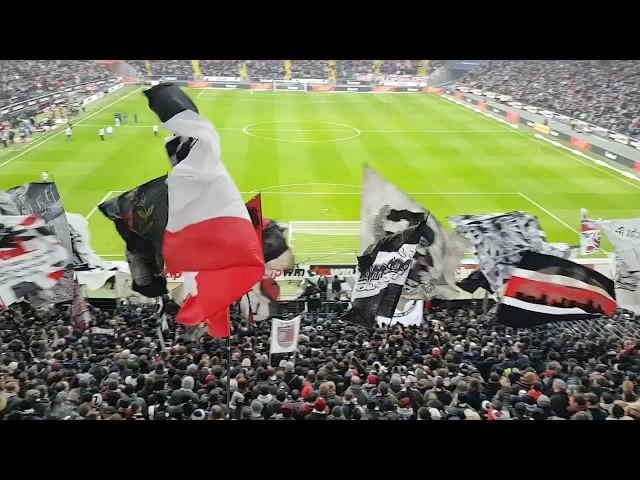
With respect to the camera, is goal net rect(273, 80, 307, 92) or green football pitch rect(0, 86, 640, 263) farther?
goal net rect(273, 80, 307, 92)

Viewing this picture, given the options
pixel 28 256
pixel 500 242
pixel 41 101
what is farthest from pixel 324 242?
pixel 41 101

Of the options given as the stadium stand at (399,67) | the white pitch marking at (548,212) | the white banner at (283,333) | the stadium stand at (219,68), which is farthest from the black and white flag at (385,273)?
the stadium stand at (399,67)

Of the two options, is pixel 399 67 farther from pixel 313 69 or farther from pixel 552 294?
pixel 552 294

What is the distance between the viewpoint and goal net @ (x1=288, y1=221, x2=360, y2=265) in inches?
614

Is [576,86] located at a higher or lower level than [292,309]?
higher

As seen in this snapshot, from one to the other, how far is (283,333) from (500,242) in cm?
396

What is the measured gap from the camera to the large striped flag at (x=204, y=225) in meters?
7.60

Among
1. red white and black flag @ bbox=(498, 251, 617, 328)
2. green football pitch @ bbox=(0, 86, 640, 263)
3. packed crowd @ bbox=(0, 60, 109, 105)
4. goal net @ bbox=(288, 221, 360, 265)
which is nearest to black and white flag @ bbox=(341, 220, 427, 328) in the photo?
red white and black flag @ bbox=(498, 251, 617, 328)

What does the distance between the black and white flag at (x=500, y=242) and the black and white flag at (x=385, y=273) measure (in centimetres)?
183

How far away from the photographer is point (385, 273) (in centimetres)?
887

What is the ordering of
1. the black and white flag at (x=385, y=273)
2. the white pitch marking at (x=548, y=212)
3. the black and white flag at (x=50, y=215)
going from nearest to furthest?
the black and white flag at (x=385, y=273)
the black and white flag at (x=50, y=215)
the white pitch marking at (x=548, y=212)

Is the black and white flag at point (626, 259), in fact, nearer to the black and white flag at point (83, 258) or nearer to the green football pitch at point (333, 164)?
the green football pitch at point (333, 164)

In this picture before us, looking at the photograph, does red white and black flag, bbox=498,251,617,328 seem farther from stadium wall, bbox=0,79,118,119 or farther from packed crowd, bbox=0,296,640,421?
stadium wall, bbox=0,79,118,119

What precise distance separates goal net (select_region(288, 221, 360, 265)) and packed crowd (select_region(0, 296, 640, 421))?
470cm
